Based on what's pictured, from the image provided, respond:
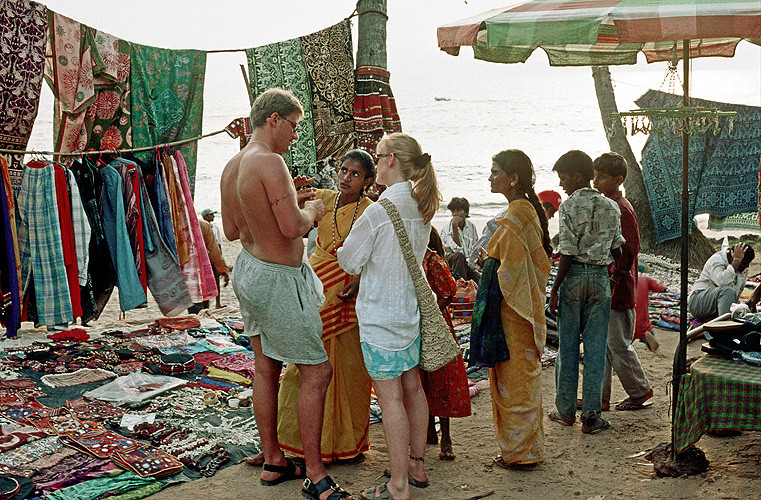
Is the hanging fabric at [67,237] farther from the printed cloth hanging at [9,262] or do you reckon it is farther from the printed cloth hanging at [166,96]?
the printed cloth hanging at [166,96]

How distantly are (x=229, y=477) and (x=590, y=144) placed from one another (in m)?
52.8

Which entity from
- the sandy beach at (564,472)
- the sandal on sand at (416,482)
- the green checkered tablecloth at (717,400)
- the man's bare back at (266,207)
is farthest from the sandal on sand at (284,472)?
the green checkered tablecloth at (717,400)

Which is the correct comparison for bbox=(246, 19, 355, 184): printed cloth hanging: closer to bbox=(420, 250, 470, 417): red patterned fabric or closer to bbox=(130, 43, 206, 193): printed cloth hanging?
bbox=(130, 43, 206, 193): printed cloth hanging

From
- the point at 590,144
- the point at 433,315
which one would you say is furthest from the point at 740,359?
the point at 590,144

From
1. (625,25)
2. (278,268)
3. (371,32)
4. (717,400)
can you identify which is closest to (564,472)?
(717,400)

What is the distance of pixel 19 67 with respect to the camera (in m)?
4.72

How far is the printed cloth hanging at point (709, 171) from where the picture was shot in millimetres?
10688

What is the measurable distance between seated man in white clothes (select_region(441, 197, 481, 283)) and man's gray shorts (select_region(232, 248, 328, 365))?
498cm

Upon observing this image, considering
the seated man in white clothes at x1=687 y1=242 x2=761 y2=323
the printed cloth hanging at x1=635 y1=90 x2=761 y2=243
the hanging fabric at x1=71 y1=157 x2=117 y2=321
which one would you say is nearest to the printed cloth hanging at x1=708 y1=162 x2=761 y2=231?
the printed cloth hanging at x1=635 y1=90 x2=761 y2=243

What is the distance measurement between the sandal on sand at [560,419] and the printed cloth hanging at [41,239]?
3580 millimetres

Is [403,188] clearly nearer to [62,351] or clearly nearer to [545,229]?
[545,229]

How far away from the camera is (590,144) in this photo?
53.0 metres

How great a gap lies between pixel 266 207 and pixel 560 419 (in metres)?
2.55

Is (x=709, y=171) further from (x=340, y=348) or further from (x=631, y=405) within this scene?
(x=340, y=348)
